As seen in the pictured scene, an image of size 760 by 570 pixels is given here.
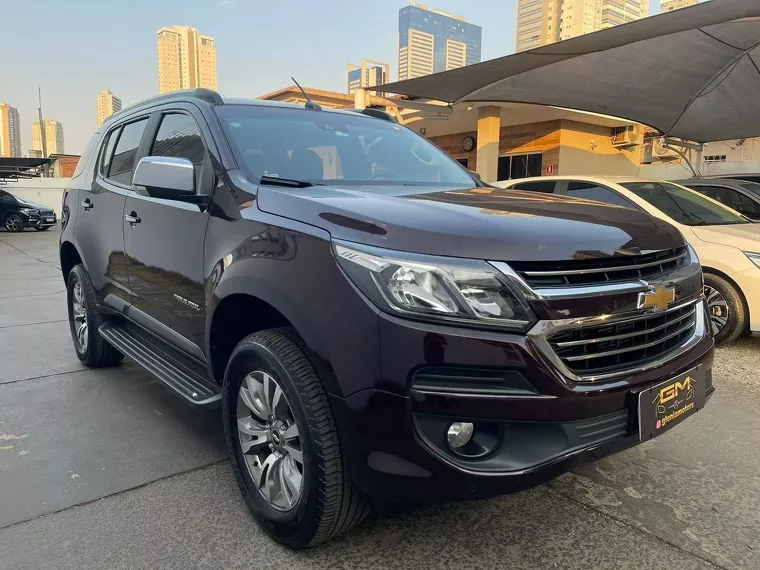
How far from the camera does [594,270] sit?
1908 mm

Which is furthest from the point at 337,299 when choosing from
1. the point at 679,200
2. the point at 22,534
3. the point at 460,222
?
the point at 679,200

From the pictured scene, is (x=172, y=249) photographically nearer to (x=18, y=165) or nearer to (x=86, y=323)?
(x=86, y=323)

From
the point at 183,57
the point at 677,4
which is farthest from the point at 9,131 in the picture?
the point at 677,4

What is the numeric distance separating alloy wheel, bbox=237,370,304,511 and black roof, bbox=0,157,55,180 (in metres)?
21.2

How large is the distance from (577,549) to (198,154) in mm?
2468

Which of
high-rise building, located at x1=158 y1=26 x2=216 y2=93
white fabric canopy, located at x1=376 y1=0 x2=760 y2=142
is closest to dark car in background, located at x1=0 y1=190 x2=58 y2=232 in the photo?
white fabric canopy, located at x1=376 y1=0 x2=760 y2=142

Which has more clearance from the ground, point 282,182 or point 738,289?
point 282,182

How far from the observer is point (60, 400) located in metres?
3.85

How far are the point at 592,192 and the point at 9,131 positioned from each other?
8680 centimetres

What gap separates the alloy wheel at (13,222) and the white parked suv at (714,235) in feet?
68.9

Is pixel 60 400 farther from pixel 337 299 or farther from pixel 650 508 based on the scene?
pixel 650 508

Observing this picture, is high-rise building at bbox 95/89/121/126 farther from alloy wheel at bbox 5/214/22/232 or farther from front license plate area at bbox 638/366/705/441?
front license plate area at bbox 638/366/705/441

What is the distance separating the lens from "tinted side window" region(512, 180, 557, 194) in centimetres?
631

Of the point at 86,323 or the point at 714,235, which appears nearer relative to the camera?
the point at 86,323
